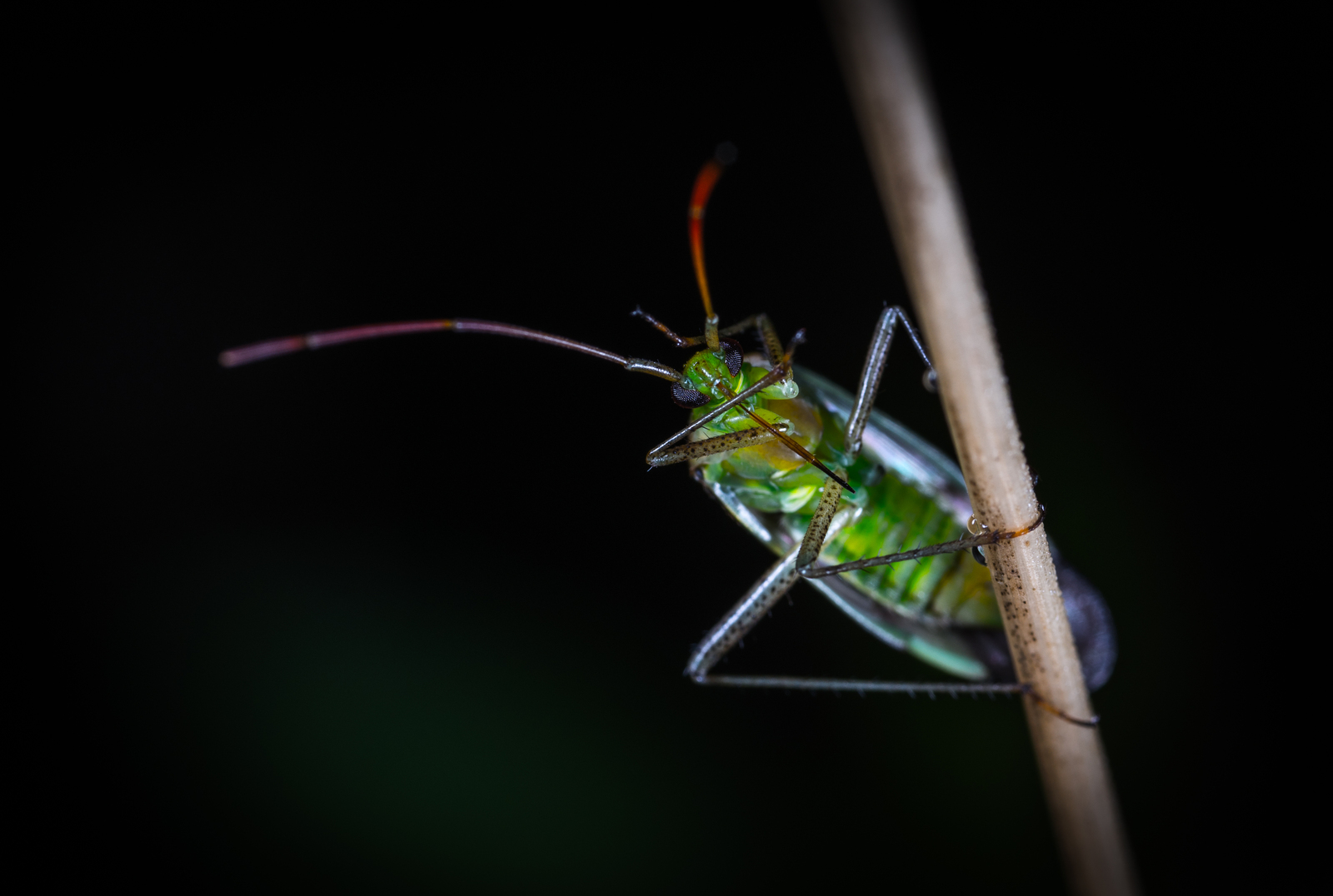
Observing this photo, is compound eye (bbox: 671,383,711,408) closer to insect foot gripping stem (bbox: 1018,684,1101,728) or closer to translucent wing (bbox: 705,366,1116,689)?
translucent wing (bbox: 705,366,1116,689)

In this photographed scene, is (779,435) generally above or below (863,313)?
below

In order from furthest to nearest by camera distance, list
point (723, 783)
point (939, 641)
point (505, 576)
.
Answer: point (505, 576) → point (723, 783) → point (939, 641)

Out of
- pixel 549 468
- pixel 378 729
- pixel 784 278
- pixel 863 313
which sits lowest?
pixel 378 729

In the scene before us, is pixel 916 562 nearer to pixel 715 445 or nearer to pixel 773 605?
pixel 773 605

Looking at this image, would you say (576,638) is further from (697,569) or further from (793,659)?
(793,659)

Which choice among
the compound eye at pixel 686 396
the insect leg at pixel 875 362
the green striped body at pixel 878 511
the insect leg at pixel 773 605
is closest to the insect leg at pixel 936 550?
the insect leg at pixel 773 605

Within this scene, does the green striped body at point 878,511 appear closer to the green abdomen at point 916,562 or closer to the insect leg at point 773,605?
the green abdomen at point 916,562

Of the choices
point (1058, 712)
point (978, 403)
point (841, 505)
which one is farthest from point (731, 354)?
point (1058, 712)

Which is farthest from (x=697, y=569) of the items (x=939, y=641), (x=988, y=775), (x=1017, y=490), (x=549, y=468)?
(x=1017, y=490)
